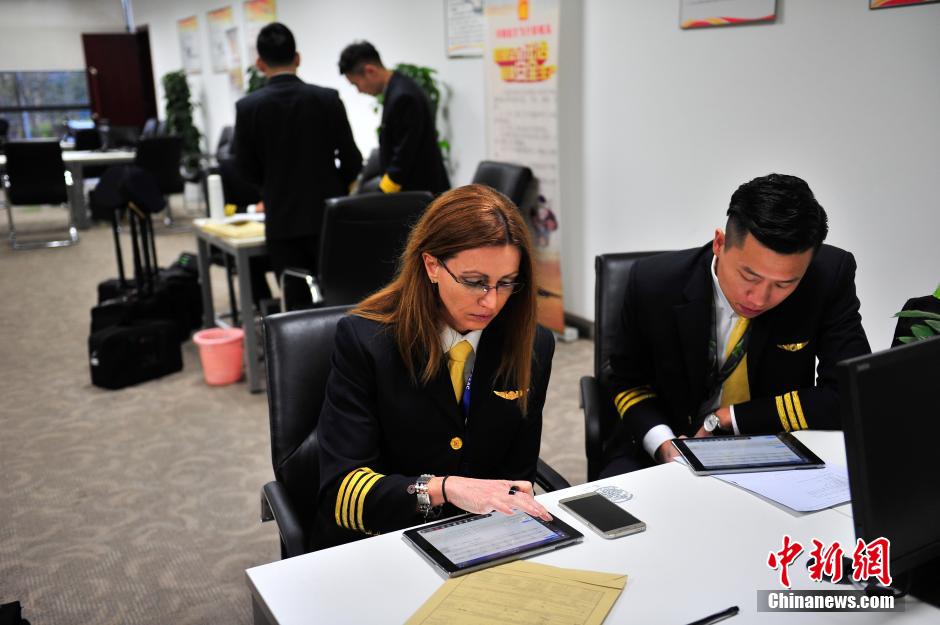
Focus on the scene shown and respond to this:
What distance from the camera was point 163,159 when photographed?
811 cm

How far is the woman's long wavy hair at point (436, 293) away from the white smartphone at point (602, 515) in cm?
27

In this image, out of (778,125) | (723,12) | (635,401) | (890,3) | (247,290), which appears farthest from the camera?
(247,290)

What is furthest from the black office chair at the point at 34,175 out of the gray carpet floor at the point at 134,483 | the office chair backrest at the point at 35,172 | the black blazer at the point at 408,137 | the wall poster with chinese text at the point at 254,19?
the black blazer at the point at 408,137

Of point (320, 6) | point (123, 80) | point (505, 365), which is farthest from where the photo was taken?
point (123, 80)

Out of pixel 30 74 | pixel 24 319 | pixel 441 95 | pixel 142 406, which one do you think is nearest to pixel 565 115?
pixel 441 95

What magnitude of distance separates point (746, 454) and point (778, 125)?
2172 millimetres

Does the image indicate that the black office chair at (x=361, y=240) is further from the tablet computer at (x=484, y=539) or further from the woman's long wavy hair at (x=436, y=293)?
the tablet computer at (x=484, y=539)

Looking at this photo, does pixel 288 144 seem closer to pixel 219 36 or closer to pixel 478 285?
pixel 478 285

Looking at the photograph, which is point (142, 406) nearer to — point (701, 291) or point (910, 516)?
point (701, 291)

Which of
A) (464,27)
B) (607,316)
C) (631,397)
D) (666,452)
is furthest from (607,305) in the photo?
(464,27)

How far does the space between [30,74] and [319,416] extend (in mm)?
13294

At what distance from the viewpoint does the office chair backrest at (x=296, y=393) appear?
5.63ft

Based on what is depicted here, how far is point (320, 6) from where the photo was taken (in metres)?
7.46

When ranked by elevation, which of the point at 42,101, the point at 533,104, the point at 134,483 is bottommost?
the point at 134,483
